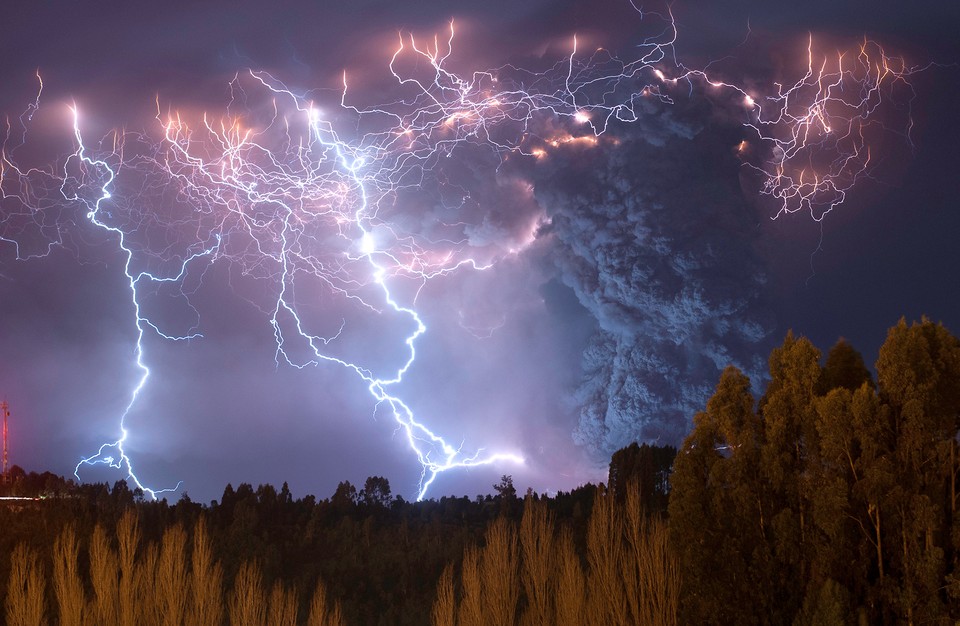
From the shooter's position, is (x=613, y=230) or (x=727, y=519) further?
(x=613, y=230)

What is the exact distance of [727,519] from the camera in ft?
65.1

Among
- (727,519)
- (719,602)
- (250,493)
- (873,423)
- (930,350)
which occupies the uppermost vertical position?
(250,493)

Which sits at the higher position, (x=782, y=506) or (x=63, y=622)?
(x=782, y=506)

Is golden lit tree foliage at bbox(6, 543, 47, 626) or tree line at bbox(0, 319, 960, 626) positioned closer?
tree line at bbox(0, 319, 960, 626)

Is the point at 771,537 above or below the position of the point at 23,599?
above

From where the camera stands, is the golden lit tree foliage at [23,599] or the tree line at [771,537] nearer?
the tree line at [771,537]

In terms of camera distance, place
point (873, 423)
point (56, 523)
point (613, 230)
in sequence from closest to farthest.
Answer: point (873, 423), point (56, 523), point (613, 230)

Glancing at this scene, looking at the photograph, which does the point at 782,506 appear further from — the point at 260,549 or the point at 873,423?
the point at 260,549

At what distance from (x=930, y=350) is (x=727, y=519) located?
201 inches

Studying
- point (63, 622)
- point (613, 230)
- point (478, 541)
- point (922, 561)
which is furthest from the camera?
point (613, 230)

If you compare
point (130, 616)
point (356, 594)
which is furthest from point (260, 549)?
point (130, 616)

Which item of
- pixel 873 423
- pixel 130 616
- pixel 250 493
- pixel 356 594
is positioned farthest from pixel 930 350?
pixel 250 493

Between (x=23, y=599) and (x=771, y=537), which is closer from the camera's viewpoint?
(x=771, y=537)

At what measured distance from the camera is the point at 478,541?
142ft
